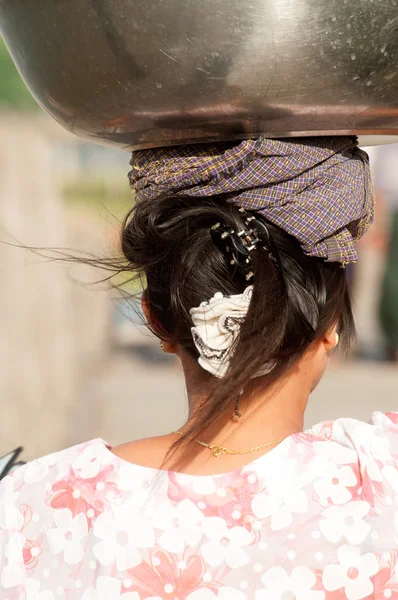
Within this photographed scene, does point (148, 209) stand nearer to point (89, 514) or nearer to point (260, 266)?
point (260, 266)

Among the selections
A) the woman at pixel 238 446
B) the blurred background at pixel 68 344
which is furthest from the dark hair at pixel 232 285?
the blurred background at pixel 68 344

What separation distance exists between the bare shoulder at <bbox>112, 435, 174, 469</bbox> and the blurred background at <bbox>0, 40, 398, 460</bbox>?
2.91 m

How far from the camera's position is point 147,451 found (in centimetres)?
114

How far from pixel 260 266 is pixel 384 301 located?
8149mm

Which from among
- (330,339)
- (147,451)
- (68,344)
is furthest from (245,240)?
(68,344)

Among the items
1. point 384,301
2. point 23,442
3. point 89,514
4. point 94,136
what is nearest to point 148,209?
point 94,136

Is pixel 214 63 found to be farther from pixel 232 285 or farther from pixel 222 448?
pixel 222 448

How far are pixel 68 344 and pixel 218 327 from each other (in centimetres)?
550

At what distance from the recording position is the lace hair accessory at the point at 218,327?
1073mm

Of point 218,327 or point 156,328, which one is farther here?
point 156,328

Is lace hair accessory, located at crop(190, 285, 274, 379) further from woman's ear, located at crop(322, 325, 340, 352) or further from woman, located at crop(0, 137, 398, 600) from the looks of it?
woman's ear, located at crop(322, 325, 340, 352)

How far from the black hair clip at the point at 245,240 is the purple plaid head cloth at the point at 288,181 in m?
0.02

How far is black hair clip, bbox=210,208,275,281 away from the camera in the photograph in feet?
3.50

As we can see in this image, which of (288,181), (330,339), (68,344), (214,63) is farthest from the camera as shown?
(68,344)
